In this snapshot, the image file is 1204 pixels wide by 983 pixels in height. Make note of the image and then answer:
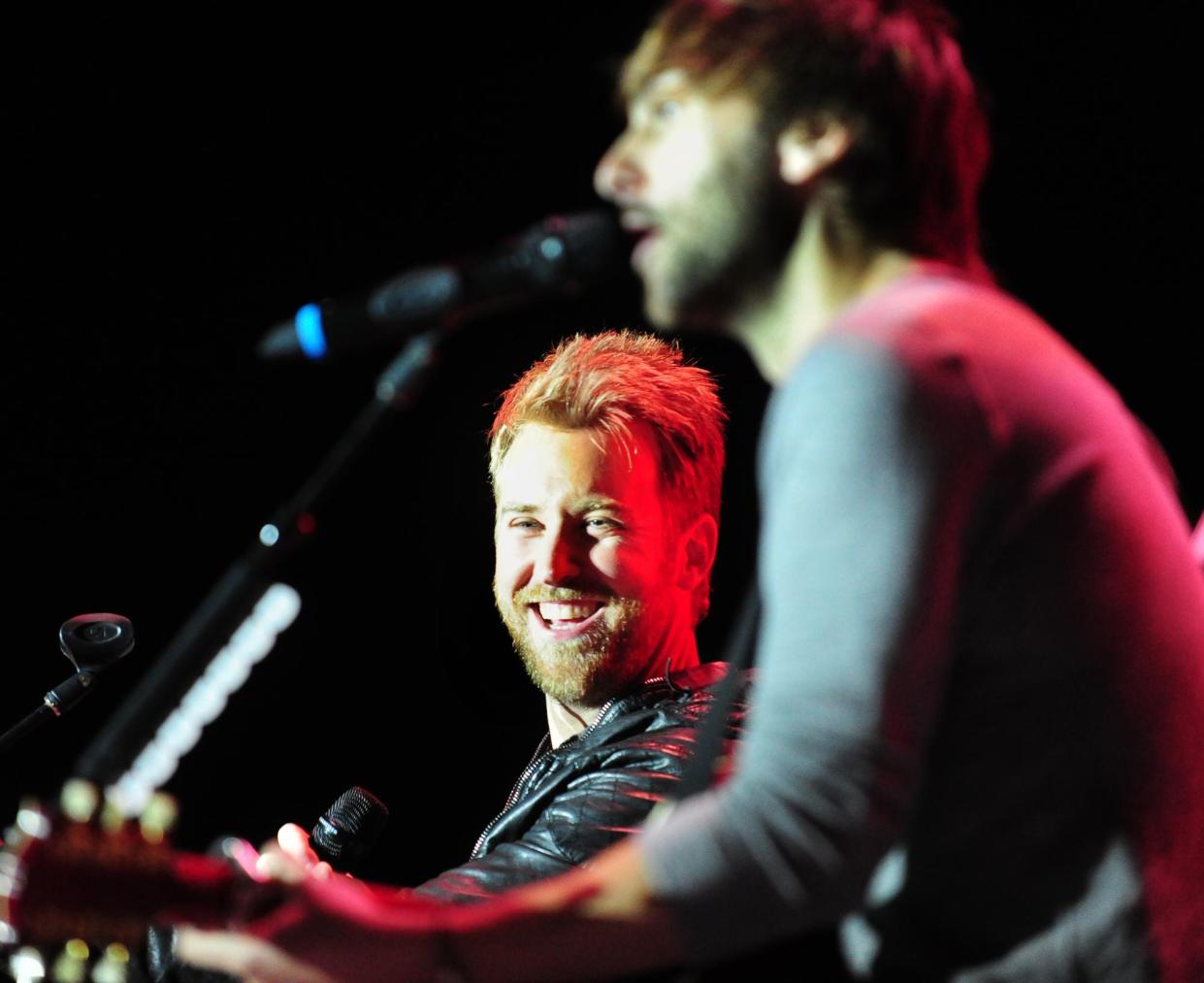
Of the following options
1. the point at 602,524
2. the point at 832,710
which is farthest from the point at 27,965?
the point at 602,524

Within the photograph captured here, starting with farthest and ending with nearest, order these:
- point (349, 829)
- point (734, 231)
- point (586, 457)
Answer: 1. point (586, 457)
2. point (349, 829)
3. point (734, 231)

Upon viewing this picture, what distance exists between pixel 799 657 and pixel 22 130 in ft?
12.9

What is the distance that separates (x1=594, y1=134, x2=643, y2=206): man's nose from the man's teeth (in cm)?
166

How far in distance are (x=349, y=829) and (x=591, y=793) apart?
0.58 m

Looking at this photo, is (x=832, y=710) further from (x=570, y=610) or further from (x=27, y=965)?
(x=570, y=610)

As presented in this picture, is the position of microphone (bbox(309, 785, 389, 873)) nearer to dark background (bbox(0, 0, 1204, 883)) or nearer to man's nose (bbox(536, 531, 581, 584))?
man's nose (bbox(536, 531, 581, 584))

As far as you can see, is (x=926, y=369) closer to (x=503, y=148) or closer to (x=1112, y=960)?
(x=1112, y=960)

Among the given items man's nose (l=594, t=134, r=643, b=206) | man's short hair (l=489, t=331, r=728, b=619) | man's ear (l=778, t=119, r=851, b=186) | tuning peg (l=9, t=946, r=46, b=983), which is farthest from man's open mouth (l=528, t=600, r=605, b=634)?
man's ear (l=778, t=119, r=851, b=186)

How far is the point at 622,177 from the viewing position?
5.34 feet

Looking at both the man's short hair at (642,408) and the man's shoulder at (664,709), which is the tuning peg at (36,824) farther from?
the man's short hair at (642,408)

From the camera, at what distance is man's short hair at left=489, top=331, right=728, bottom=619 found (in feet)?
10.8

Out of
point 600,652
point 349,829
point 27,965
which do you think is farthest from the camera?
point 600,652

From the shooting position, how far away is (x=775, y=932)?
1.23 m

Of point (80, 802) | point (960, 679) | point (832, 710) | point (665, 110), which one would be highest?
point (665, 110)
